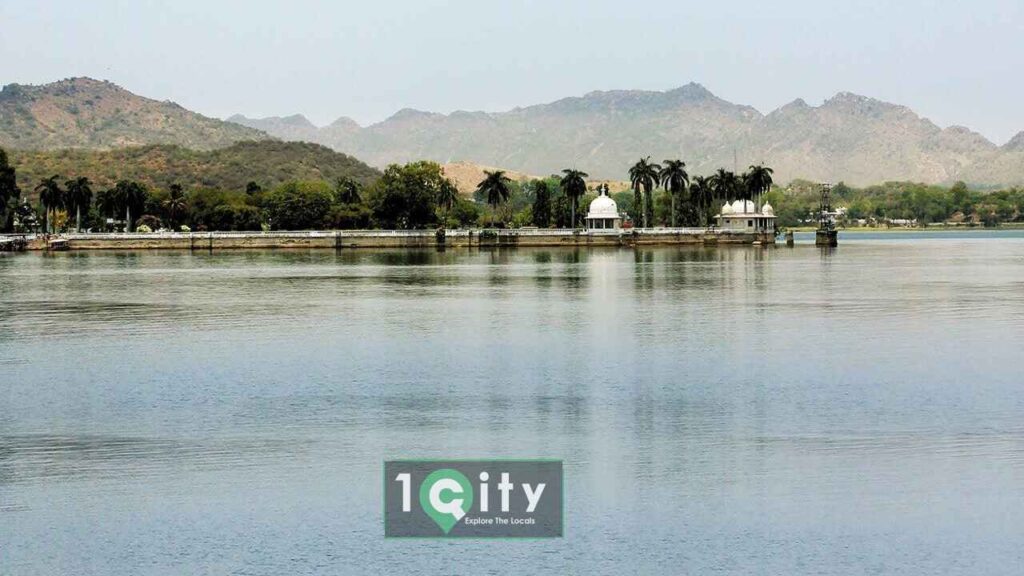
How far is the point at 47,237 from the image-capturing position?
6742 inches

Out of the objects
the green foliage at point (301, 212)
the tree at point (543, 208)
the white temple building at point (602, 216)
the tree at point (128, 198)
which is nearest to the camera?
the white temple building at point (602, 216)

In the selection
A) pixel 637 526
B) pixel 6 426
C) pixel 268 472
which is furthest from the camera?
pixel 6 426

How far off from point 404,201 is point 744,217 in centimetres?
5266

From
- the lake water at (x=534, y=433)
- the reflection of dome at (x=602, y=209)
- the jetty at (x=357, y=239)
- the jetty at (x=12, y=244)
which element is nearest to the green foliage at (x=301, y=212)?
the jetty at (x=357, y=239)

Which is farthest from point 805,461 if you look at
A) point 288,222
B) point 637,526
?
point 288,222

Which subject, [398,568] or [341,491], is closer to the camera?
[398,568]

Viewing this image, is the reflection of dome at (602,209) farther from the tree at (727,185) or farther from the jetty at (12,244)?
the jetty at (12,244)

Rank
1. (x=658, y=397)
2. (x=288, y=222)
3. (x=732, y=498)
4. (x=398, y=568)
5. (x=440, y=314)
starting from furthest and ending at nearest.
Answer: (x=288, y=222) < (x=440, y=314) < (x=658, y=397) < (x=732, y=498) < (x=398, y=568)

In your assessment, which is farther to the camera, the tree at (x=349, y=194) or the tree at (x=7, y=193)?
the tree at (x=349, y=194)

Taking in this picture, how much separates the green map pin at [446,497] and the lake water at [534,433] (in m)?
0.96

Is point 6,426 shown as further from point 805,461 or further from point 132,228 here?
point 132,228

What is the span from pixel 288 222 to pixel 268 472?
547ft

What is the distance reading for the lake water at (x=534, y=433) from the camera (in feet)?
66.9

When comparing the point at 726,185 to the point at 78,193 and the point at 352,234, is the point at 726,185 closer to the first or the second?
the point at 352,234
